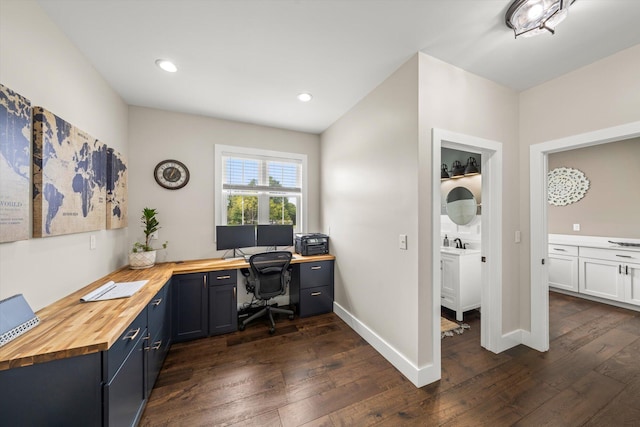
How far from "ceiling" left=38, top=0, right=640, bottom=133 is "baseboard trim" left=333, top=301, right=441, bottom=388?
257 centimetres

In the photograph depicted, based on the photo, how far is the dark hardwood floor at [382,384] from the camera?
61.4 inches

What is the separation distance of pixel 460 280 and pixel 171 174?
12.9 ft

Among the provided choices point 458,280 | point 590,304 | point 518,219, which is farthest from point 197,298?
point 590,304

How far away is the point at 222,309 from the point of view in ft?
8.68

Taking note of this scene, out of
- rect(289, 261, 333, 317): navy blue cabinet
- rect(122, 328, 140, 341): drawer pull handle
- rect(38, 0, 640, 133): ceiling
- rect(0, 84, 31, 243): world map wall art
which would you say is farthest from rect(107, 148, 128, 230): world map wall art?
rect(289, 261, 333, 317): navy blue cabinet

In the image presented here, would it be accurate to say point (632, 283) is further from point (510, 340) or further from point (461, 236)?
point (510, 340)

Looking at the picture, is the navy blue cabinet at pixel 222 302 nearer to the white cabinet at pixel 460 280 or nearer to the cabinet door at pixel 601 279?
the white cabinet at pixel 460 280

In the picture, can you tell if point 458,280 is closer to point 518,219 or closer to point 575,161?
point 518,219

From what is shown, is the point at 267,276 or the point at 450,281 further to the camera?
the point at 450,281

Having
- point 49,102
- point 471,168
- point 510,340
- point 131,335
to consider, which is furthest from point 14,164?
point 471,168

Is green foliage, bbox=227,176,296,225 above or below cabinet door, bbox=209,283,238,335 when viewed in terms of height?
above

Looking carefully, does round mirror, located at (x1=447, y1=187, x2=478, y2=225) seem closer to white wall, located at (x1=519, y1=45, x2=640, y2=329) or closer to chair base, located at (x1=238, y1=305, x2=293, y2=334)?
white wall, located at (x1=519, y1=45, x2=640, y2=329)

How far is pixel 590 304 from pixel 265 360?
4.72m

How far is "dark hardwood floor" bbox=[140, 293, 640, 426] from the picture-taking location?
1559 mm
